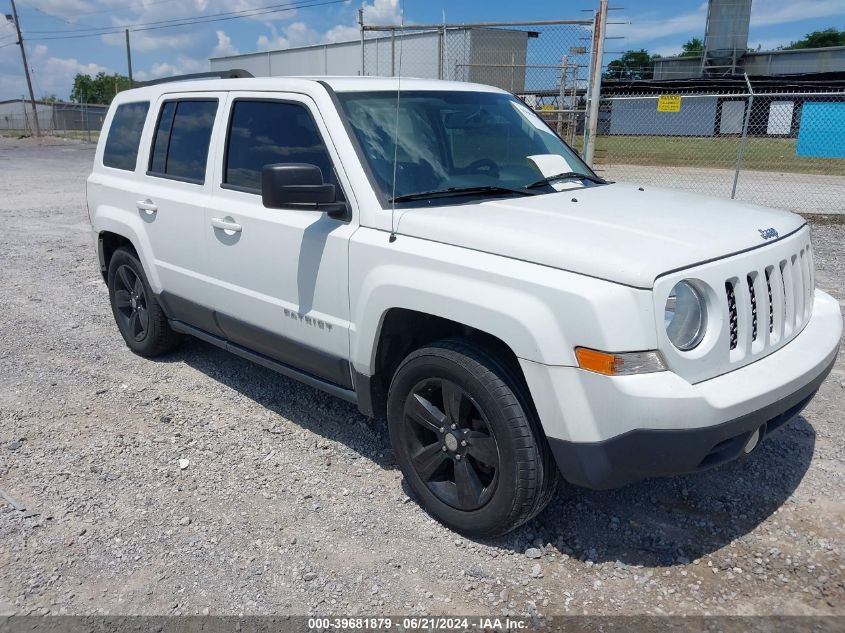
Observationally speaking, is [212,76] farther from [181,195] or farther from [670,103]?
[670,103]

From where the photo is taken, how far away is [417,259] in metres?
3.17

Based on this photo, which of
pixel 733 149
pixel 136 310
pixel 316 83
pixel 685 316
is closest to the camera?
pixel 685 316

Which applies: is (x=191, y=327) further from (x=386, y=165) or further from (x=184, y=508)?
(x=386, y=165)

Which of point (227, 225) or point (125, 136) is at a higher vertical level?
point (125, 136)

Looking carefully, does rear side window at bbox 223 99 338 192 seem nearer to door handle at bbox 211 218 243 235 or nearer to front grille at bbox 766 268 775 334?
door handle at bbox 211 218 243 235

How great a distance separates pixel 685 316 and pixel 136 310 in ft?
14.0

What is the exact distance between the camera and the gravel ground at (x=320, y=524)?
2945 millimetres

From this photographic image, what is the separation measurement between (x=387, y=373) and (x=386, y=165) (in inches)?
40.2

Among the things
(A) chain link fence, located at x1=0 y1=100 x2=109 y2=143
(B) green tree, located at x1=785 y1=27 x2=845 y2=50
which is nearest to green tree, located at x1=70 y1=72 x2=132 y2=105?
(A) chain link fence, located at x1=0 y1=100 x2=109 y2=143

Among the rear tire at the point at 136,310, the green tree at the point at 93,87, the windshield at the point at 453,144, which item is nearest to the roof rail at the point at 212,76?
the rear tire at the point at 136,310

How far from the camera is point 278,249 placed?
388cm

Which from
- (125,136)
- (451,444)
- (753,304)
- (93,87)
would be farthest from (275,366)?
(93,87)

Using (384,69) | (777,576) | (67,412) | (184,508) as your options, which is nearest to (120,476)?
(184,508)

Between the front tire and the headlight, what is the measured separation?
2.07ft
